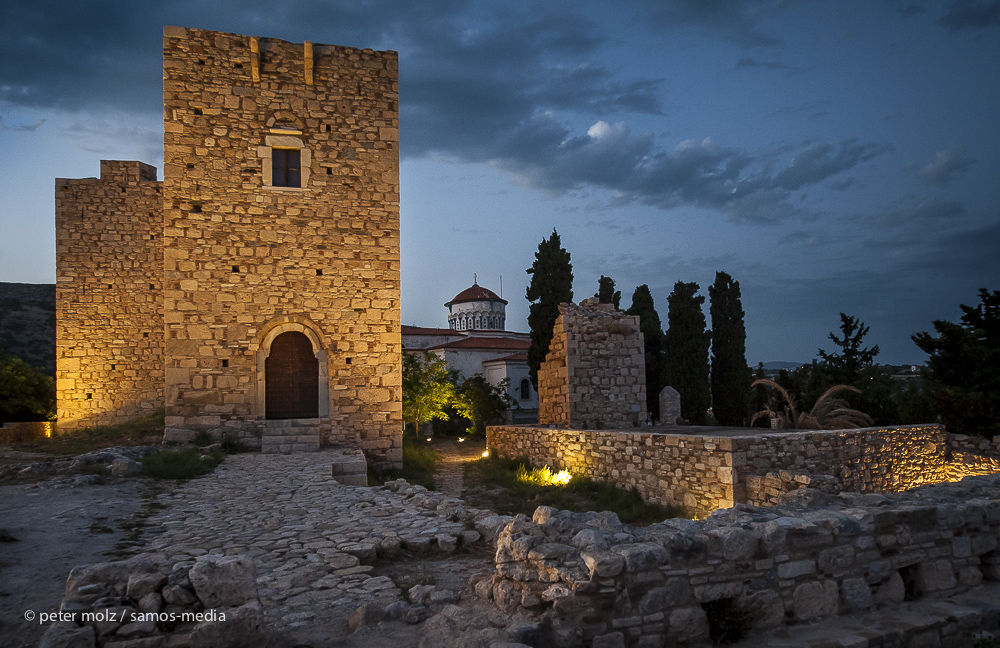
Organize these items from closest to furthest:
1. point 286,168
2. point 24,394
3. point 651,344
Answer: point 286,168, point 24,394, point 651,344

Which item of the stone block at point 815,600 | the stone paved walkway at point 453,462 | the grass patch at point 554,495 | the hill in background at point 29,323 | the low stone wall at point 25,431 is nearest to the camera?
the stone block at point 815,600

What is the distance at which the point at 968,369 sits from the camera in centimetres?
1241

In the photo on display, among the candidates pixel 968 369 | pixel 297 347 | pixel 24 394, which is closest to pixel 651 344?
pixel 968 369

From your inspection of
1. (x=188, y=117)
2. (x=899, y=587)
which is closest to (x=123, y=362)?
(x=188, y=117)

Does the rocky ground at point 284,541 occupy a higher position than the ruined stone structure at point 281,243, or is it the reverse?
the ruined stone structure at point 281,243

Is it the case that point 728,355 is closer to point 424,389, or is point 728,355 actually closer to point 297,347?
point 424,389

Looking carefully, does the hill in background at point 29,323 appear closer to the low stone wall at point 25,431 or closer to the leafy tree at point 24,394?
the leafy tree at point 24,394

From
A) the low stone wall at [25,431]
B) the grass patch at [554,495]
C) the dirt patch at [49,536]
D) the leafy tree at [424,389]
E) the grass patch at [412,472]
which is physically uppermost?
the leafy tree at [424,389]

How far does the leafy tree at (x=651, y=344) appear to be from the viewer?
25688 millimetres

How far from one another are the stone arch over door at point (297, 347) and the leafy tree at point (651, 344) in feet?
53.8

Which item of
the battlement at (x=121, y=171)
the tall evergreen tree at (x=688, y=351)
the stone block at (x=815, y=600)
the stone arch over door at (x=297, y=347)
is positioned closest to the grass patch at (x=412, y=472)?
the stone arch over door at (x=297, y=347)

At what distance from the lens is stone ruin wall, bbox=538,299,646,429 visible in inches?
558

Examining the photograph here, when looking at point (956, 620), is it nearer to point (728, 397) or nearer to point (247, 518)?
point (247, 518)

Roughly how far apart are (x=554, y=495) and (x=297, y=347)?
19.5 ft
